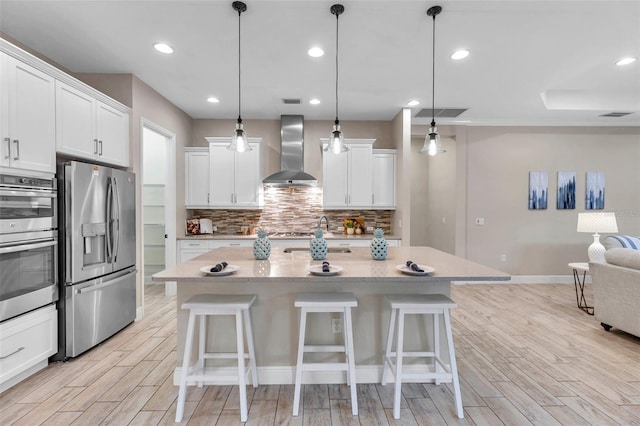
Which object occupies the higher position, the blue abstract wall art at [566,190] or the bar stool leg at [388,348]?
the blue abstract wall art at [566,190]

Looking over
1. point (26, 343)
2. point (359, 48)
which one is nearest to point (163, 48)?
point (359, 48)

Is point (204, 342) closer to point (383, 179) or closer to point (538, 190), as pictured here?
point (383, 179)

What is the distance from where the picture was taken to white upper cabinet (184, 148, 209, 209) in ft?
15.9

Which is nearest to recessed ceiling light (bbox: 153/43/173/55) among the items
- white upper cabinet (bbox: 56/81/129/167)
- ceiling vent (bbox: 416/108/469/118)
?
white upper cabinet (bbox: 56/81/129/167)

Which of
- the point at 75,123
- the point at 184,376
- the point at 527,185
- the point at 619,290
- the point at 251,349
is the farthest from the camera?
the point at 527,185

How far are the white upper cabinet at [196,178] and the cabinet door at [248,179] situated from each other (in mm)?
484

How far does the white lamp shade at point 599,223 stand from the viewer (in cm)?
407

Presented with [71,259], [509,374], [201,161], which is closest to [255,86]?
[201,161]

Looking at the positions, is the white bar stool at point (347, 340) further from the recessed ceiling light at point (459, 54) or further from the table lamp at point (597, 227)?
the table lamp at point (597, 227)

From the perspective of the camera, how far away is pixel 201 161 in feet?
15.9

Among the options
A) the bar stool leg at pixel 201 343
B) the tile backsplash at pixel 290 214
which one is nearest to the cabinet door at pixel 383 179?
the tile backsplash at pixel 290 214

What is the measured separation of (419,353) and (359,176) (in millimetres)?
3045

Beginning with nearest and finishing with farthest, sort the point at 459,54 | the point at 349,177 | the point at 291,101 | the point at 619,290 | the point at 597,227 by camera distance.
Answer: the point at 459,54 → the point at 619,290 → the point at 597,227 → the point at 291,101 → the point at 349,177

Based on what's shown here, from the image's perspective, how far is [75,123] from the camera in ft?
Answer: 8.93
